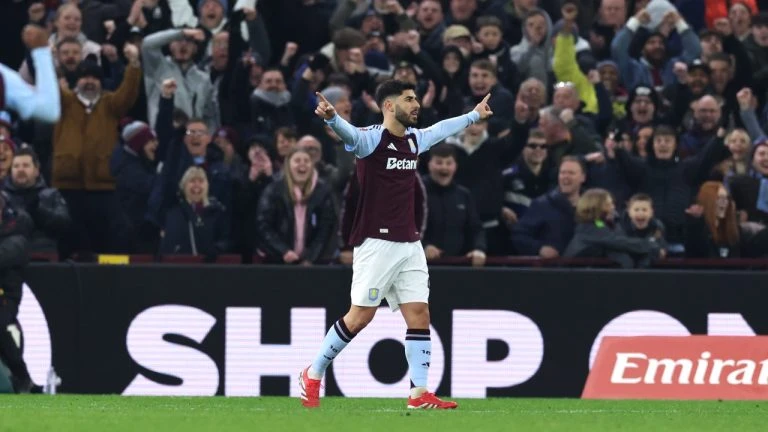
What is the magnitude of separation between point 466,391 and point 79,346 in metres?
3.58

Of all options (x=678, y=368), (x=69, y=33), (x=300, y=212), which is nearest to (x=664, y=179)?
(x=678, y=368)

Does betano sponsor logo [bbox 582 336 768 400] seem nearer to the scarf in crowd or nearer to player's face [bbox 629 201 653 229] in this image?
player's face [bbox 629 201 653 229]

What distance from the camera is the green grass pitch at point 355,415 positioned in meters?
11.3

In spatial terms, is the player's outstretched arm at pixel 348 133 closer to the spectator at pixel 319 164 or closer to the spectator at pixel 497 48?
the spectator at pixel 319 164

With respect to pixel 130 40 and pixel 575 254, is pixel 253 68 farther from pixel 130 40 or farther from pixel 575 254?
pixel 575 254

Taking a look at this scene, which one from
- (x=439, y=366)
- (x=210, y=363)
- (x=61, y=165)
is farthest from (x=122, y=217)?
(x=439, y=366)

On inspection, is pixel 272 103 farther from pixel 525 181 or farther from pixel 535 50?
pixel 535 50

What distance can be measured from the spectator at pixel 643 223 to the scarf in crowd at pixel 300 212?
298 cm

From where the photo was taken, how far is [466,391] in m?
16.9

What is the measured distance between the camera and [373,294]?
12.8 meters

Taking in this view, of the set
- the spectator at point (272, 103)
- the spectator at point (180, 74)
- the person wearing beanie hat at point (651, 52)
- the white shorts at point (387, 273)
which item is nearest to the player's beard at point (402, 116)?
the white shorts at point (387, 273)

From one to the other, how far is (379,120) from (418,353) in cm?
597

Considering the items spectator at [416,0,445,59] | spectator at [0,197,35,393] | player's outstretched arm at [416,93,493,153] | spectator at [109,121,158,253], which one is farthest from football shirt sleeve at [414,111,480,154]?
spectator at [416,0,445,59]

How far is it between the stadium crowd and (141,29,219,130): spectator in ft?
0.08
